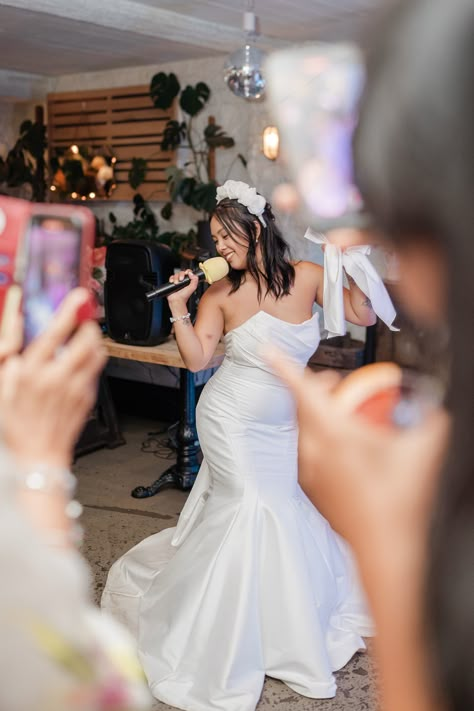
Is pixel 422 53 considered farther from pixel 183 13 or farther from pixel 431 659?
pixel 183 13

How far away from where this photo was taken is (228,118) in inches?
256

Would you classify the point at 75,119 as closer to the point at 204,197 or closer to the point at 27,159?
the point at 27,159

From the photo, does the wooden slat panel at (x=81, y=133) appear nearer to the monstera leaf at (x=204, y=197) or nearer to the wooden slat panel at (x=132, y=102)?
the wooden slat panel at (x=132, y=102)

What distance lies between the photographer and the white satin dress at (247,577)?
2.50 metres

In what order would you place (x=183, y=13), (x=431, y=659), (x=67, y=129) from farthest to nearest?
(x=67, y=129) → (x=183, y=13) → (x=431, y=659)

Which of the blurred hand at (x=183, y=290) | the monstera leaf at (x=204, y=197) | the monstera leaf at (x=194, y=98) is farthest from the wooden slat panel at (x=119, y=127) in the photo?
the blurred hand at (x=183, y=290)

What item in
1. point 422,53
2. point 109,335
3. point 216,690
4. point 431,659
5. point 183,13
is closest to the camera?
point 422,53

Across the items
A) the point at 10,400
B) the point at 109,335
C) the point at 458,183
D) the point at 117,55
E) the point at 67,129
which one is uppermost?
the point at 117,55

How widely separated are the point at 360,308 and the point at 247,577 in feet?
3.52

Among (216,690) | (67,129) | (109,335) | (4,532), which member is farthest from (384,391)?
(67,129)

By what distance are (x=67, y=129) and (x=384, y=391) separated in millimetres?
7756

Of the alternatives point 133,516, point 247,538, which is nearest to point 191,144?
point 133,516

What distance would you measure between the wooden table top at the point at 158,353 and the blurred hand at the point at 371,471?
307 centimetres

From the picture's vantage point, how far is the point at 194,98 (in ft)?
21.5
